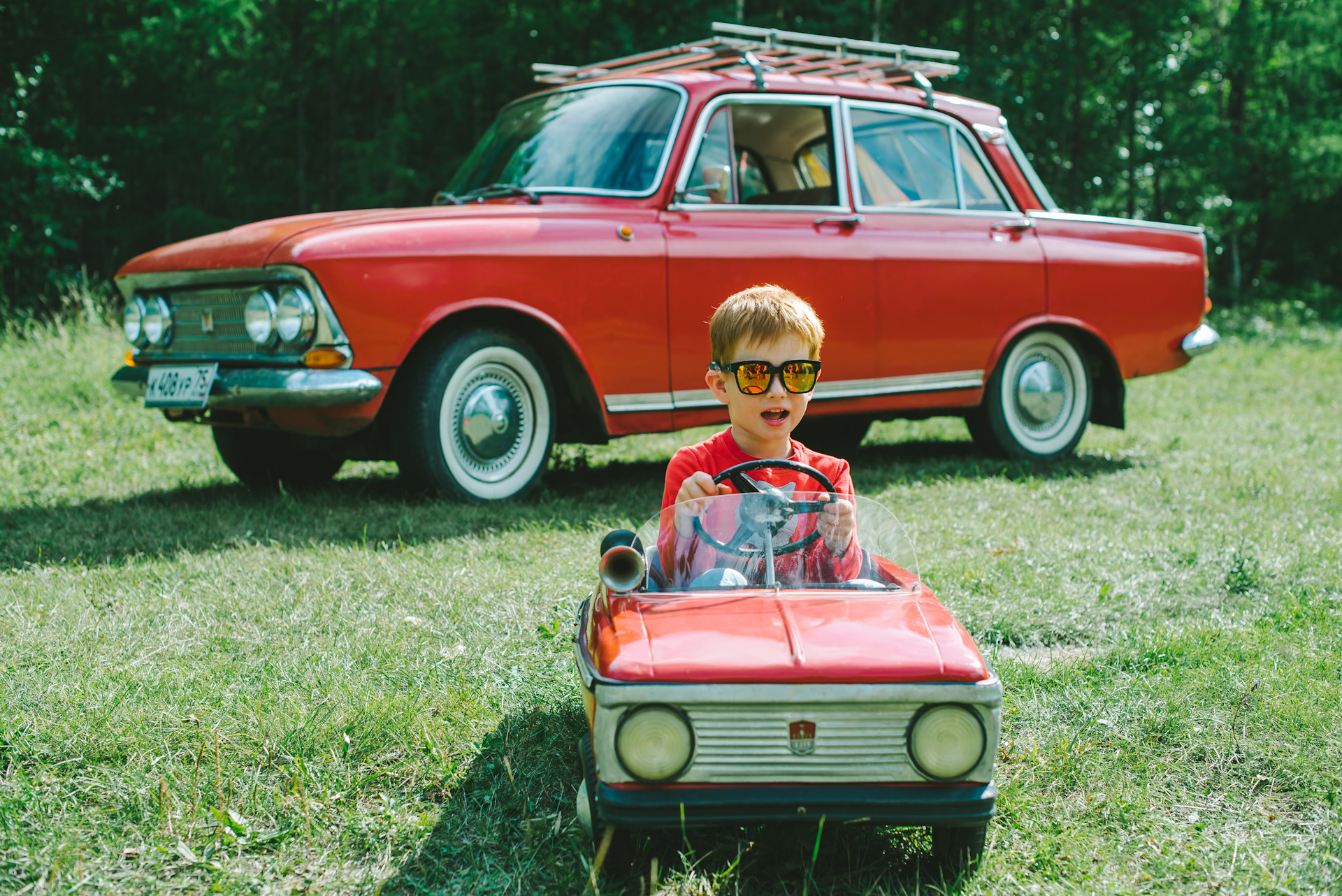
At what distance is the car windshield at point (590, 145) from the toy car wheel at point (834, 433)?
2.33 metres

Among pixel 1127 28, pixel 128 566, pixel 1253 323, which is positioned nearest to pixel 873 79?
pixel 128 566

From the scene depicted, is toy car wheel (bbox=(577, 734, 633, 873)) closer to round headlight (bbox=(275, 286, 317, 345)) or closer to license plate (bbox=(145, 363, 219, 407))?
round headlight (bbox=(275, 286, 317, 345))

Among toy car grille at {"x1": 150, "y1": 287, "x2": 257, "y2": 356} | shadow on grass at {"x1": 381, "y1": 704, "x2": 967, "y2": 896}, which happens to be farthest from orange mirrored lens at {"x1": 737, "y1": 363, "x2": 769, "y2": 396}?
toy car grille at {"x1": 150, "y1": 287, "x2": 257, "y2": 356}

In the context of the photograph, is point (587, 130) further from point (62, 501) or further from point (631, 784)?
point (631, 784)

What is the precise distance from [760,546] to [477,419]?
9.22ft

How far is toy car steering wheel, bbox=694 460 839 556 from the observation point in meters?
2.46

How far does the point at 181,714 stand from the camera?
106 inches

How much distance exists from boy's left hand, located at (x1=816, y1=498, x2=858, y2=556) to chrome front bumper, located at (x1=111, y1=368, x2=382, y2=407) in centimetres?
264

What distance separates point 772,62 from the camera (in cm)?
616

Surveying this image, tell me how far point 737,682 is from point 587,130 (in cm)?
413

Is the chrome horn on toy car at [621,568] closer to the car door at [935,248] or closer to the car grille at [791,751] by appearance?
the car grille at [791,751]

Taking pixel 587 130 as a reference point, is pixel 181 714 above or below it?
below

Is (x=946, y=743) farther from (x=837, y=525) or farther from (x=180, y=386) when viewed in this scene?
(x=180, y=386)

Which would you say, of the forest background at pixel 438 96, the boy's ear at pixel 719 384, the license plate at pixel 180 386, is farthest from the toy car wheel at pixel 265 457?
the forest background at pixel 438 96
